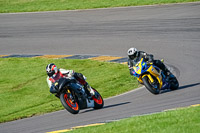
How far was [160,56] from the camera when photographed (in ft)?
69.4

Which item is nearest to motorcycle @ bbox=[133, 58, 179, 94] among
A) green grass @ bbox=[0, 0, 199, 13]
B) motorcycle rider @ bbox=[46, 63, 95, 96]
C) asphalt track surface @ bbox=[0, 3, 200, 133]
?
asphalt track surface @ bbox=[0, 3, 200, 133]

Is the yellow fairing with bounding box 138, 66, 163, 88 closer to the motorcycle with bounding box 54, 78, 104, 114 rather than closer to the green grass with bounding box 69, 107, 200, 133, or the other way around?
the motorcycle with bounding box 54, 78, 104, 114

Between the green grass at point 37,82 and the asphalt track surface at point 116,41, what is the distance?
40.2 inches

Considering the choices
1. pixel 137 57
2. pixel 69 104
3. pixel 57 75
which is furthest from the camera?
pixel 137 57

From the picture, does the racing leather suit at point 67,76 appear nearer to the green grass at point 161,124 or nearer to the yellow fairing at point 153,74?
the yellow fairing at point 153,74

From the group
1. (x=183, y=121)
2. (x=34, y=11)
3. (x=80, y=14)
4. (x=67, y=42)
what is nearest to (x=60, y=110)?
(x=183, y=121)

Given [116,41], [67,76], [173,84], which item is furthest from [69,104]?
[116,41]

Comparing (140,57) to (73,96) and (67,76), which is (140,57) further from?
(73,96)

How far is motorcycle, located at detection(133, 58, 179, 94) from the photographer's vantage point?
570 inches

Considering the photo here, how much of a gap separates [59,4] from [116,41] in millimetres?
12282

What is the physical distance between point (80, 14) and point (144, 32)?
733 centimetres

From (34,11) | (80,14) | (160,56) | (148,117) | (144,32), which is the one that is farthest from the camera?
(34,11)

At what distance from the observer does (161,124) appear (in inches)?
364

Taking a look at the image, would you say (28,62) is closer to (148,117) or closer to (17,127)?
(17,127)
